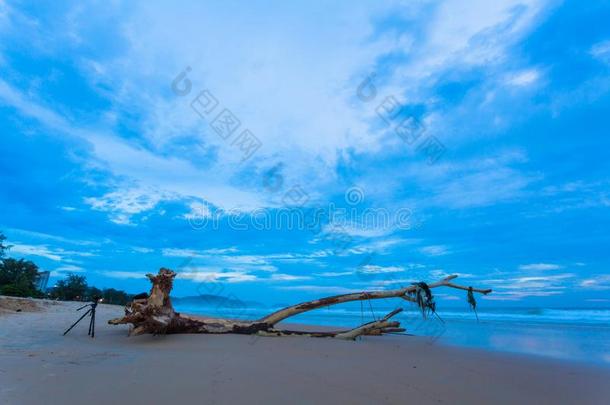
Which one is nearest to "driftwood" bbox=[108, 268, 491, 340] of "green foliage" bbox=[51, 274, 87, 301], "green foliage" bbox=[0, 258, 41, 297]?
"green foliage" bbox=[0, 258, 41, 297]

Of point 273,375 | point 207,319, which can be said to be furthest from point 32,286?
point 273,375

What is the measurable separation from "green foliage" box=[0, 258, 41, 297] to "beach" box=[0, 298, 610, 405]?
25.4 meters

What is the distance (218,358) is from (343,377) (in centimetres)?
245

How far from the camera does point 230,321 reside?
10.1 metres

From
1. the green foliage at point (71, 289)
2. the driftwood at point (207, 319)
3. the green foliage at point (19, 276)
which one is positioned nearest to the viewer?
the driftwood at point (207, 319)

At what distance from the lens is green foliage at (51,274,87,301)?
35.9 meters

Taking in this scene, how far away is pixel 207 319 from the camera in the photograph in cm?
1023

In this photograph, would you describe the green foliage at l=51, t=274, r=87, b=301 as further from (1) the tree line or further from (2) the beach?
(2) the beach

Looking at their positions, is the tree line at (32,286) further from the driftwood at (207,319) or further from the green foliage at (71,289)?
the driftwood at (207,319)

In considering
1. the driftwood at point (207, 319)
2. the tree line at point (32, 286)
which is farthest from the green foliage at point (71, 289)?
the driftwood at point (207, 319)

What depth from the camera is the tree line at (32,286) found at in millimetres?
27559

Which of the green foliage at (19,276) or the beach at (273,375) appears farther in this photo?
the green foliage at (19,276)

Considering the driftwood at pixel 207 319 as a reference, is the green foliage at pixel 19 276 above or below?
above

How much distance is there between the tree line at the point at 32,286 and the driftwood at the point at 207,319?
44.9ft
